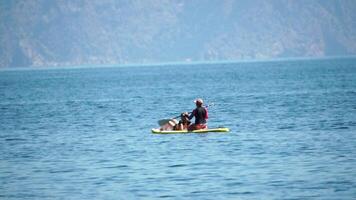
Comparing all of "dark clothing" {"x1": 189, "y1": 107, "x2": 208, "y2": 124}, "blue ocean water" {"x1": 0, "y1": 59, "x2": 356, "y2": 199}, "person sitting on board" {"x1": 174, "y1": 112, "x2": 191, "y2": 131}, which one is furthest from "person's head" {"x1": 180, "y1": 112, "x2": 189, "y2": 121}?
"blue ocean water" {"x1": 0, "y1": 59, "x2": 356, "y2": 199}

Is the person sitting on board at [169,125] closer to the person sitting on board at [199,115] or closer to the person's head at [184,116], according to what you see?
the person's head at [184,116]

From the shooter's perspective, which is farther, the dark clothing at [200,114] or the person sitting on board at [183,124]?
the person sitting on board at [183,124]

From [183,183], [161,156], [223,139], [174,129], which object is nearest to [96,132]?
[174,129]

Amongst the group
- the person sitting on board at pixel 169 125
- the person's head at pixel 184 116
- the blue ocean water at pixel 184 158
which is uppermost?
the person's head at pixel 184 116

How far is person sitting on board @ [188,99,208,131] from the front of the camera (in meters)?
43.6

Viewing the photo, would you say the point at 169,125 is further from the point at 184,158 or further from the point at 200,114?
the point at 184,158

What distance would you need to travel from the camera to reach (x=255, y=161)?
115 ft

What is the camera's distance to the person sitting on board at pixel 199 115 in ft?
143

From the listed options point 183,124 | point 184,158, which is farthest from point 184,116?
point 184,158

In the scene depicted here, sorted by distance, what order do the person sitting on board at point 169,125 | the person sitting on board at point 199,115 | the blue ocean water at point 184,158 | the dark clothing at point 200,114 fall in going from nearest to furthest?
the blue ocean water at point 184,158
the person sitting on board at point 199,115
the dark clothing at point 200,114
the person sitting on board at point 169,125

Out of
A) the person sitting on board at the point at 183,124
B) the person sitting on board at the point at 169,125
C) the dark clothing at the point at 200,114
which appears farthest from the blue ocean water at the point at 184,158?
the person sitting on board at the point at 183,124

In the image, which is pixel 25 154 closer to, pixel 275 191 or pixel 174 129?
pixel 174 129

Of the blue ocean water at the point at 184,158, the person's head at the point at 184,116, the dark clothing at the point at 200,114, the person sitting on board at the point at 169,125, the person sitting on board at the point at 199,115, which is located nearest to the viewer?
the blue ocean water at the point at 184,158

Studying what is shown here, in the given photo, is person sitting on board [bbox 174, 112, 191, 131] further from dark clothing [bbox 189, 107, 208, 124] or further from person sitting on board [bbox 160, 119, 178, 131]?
dark clothing [bbox 189, 107, 208, 124]
